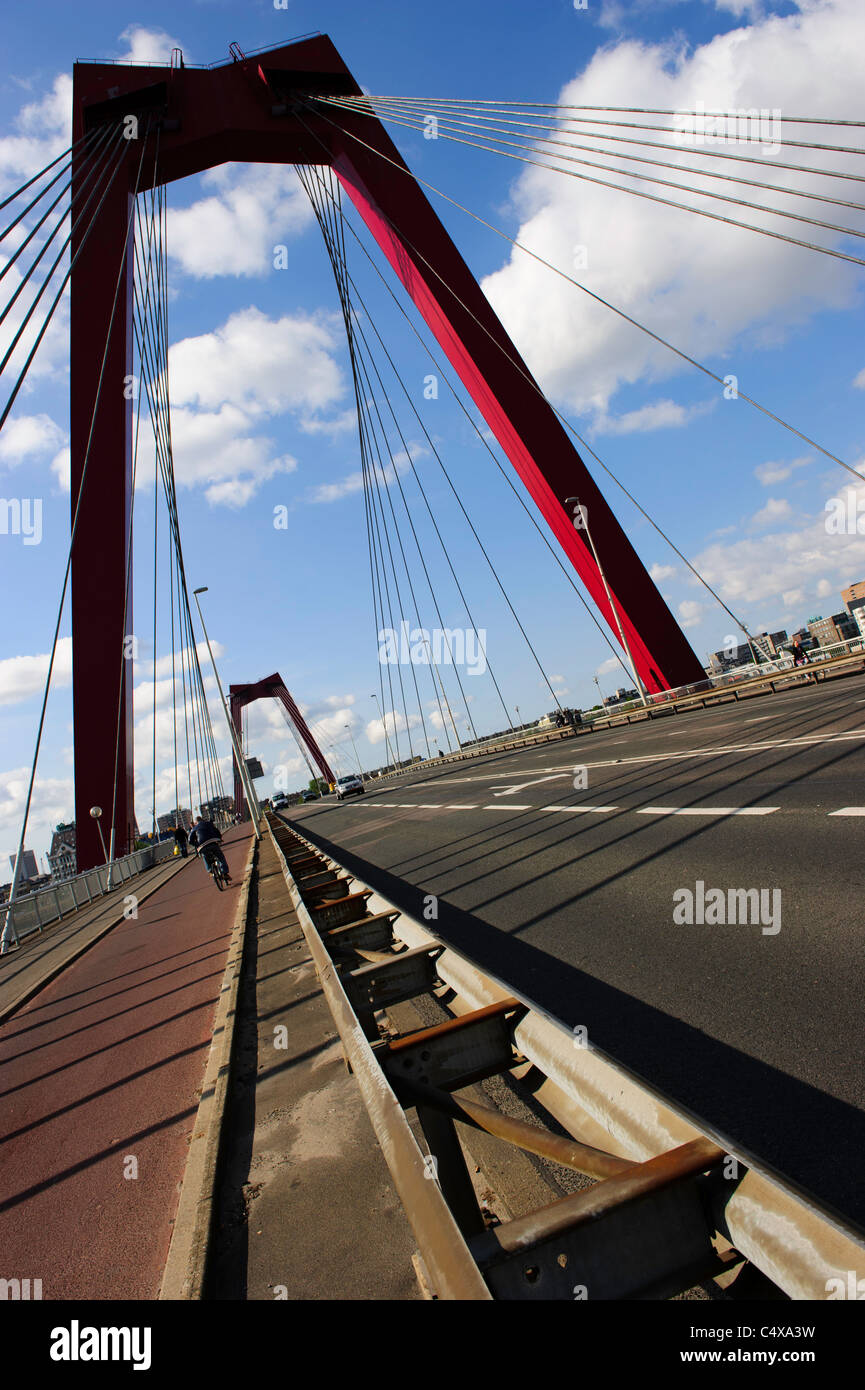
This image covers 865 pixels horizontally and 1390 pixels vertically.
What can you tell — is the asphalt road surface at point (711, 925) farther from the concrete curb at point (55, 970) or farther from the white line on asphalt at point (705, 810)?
the concrete curb at point (55, 970)

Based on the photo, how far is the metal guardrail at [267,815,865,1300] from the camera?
1.54 m

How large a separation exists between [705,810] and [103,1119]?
675 centimetres

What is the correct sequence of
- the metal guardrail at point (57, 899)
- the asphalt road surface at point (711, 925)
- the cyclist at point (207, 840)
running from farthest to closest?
the metal guardrail at point (57, 899) < the cyclist at point (207, 840) < the asphalt road surface at point (711, 925)

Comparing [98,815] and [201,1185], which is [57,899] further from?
[201,1185]

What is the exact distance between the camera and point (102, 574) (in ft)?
76.2

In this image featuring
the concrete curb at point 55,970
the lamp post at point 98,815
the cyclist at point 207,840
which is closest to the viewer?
the concrete curb at point 55,970

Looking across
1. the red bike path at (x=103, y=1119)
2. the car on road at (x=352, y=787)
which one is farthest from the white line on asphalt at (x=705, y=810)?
the car on road at (x=352, y=787)

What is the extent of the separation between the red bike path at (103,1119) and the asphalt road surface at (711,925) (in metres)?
2.21

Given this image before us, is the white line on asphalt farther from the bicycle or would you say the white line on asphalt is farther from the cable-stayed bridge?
the bicycle

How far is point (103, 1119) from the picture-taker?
4734 mm

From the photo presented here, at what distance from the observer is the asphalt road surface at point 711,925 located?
2986 mm
